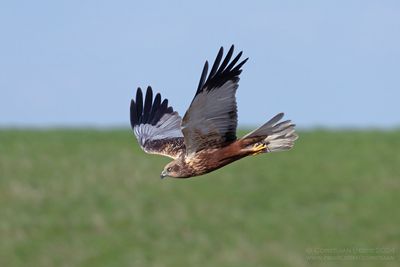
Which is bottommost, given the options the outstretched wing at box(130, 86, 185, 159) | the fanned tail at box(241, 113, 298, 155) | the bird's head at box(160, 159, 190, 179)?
the bird's head at box(160, 159, 190, 179)

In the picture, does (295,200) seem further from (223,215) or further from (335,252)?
(335,252)

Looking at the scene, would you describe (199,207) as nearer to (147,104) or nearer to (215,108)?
(147,104)

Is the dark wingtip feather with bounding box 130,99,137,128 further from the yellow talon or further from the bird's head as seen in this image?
the yellow talon

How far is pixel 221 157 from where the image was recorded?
1016 cm

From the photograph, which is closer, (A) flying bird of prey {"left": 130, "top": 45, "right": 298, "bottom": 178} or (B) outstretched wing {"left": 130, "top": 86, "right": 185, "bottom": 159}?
(A) flying bird of prey {"left": 130, "top": 45, "right": 298, "bottom": 178}

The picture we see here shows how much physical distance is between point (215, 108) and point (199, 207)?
63.5 ft

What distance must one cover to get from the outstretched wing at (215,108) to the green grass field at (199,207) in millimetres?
15094

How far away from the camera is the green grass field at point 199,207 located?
2642 centimetres

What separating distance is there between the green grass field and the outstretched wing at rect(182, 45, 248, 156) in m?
15.1

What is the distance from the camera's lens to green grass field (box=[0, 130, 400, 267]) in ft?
86.7

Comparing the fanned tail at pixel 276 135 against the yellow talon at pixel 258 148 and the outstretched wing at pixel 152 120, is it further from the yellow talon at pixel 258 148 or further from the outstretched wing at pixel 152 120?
the outstretched wing at pixel 152 120

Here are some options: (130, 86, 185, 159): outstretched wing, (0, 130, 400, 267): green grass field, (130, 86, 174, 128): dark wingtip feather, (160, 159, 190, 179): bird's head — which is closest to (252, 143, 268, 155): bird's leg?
(160, 159, 190, 179): bird's head

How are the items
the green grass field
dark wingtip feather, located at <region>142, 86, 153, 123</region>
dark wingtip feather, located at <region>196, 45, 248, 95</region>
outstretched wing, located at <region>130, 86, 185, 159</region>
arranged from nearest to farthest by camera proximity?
dark wingtip feather, located at <region>196, 45, 248, 95</region> → outstretched wing, located at <region>130, 86, 185, 159</region> → dark wingtip feather, located at <region>142, 86, 153, 123</region> → the green grass field

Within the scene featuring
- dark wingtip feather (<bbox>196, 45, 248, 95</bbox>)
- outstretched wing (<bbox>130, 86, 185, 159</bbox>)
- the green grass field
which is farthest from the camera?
the green grass field
